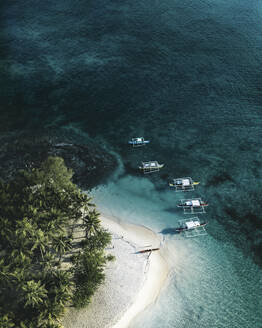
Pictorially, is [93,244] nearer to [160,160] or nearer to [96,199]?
[96,199]

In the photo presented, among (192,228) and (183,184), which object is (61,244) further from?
(183,184)

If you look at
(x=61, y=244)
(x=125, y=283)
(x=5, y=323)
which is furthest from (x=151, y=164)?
(x=5, y=323)

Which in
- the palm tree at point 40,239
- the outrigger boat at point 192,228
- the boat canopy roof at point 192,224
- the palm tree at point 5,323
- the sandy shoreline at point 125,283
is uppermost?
the palm tree at point 40,239

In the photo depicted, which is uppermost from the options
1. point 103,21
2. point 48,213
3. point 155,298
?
point 103,21

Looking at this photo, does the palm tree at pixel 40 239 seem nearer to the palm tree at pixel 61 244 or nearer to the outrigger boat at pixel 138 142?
the palm tree at pixel 61 244

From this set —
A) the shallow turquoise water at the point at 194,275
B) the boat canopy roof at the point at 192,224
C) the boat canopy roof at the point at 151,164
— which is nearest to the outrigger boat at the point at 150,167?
the boat canopy roof at the point at 151,164

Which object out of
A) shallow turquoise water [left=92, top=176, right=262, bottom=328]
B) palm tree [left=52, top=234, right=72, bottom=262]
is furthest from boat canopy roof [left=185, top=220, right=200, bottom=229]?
palm tree [left=52, top=234, right=72, bottom=262]


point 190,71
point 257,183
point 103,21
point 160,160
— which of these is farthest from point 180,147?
point 103,21
